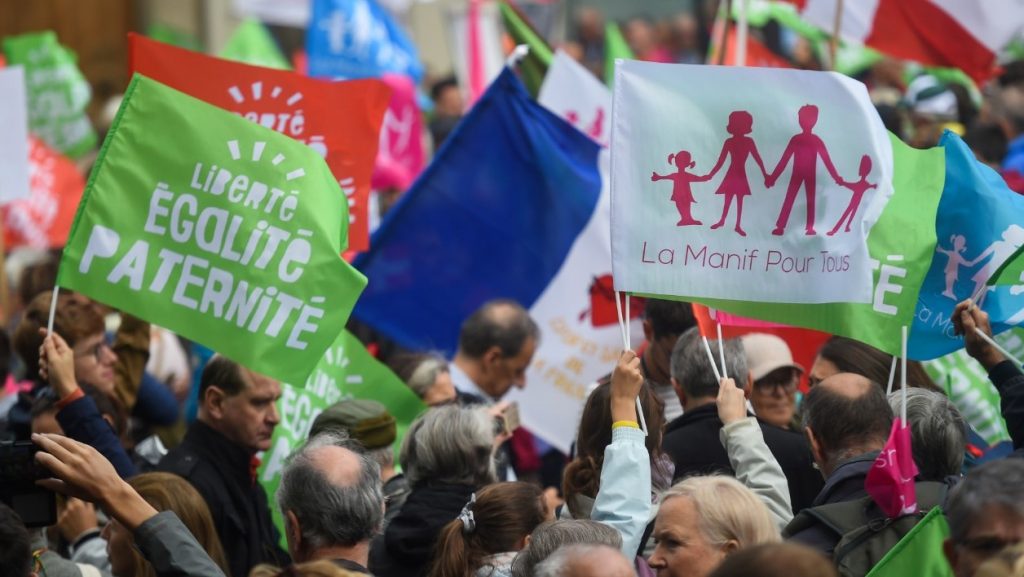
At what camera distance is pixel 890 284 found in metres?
4.98

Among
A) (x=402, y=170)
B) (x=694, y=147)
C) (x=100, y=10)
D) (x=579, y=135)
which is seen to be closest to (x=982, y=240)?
(x=694, y=147)

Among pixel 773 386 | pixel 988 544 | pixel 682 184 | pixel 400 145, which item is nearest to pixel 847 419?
pixel 682 184

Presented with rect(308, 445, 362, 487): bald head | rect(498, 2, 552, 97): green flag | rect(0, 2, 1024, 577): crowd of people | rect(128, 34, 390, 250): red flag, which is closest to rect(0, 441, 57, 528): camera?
rect(0, 2, 1024, 577): crowd of people

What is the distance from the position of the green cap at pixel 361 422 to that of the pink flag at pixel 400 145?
15.3 ft

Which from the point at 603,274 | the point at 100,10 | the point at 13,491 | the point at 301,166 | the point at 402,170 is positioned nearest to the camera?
the point at 13,491

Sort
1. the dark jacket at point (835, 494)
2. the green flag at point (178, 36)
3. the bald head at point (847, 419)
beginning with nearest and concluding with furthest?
the dark jacket at point (835, 494)
the bald head at point (847, 419)
the green flag at point (178, 36)

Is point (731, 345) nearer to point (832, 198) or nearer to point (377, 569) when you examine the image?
point (832, 198)

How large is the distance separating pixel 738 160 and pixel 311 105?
2.12 meters

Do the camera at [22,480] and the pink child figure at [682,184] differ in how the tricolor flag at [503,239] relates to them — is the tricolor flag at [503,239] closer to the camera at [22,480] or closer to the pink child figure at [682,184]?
the pink child figure at [682,184]

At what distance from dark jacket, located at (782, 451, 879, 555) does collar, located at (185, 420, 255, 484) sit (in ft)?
6.87

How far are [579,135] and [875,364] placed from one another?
2.33 meters

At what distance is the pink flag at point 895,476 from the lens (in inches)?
164

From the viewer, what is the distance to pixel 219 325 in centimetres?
519

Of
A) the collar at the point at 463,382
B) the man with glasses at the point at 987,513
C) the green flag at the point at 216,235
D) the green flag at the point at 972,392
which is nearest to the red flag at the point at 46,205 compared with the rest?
the collar at the point at 463,382
